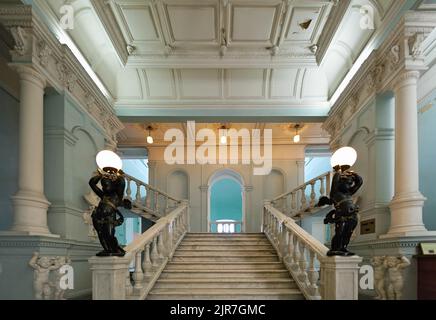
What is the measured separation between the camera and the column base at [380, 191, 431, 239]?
6.12 meters

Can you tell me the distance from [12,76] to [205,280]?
5.77 meters

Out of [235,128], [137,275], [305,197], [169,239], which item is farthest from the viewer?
[235,128]

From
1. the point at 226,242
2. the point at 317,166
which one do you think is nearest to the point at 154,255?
the point at 226,242

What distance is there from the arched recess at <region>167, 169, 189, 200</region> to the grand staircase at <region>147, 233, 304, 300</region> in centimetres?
620

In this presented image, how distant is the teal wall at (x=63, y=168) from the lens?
7.27m

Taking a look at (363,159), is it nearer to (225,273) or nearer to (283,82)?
(283,82)

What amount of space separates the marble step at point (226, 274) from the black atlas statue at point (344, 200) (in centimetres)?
216

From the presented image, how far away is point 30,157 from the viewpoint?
20.7ft

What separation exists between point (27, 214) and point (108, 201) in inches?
76.7

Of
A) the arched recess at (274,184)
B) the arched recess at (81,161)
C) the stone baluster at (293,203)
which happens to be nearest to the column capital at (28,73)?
the arched recess at (81,161)

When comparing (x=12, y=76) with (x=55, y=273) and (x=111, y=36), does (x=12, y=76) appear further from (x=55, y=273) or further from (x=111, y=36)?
(x=55, y=273)

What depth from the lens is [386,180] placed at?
7.46 metres

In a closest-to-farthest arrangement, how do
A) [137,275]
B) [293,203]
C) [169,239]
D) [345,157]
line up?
[345,157] < [137,275] < [169,239] < [293,203]
